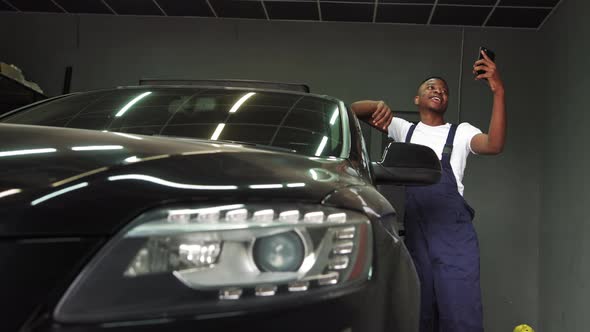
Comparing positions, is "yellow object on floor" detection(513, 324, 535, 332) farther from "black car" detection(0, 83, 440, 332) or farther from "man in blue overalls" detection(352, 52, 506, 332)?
"black car" detection(0, 83, 440, 332)

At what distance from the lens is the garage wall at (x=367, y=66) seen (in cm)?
562

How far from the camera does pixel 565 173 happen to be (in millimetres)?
4918

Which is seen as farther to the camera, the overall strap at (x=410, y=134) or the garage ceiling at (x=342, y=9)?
the garage ceiling at (x=342, y=9)

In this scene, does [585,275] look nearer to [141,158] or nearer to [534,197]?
[534,197]

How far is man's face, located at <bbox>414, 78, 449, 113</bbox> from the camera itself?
117 inches

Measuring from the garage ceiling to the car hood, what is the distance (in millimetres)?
4847

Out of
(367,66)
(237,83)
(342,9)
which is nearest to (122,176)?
(237,83)

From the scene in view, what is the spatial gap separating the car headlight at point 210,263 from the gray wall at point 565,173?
409cm

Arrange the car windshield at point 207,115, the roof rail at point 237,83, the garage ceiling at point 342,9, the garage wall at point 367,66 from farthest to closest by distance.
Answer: the garage wall at point 367,66 < the garage ceiling at point 342,9 < the roof rail at point 237,83 < the car windshield at point 207,115

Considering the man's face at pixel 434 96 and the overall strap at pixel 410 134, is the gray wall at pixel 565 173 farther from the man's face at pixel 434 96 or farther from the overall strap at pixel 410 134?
the overall strap at pixel 410 134

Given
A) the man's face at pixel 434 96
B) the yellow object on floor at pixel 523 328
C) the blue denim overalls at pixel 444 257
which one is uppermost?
the man's face at pixel 434 96

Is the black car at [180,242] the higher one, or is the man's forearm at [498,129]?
the man's forearm at [498,129]

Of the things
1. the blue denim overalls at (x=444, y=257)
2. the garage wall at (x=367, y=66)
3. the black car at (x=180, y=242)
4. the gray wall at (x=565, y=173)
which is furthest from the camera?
the garage wall at (x=367, y=66)

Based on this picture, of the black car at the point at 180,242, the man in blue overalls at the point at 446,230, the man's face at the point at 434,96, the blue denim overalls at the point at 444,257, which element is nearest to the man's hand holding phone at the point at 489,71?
the man in blue overalls at the point at 446,230
